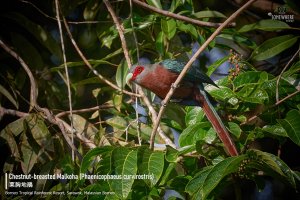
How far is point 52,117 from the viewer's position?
7.27 ft

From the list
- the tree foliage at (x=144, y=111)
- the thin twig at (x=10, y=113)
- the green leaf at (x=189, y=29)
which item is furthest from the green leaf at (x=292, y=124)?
the thin twig at (x=10, y=113)

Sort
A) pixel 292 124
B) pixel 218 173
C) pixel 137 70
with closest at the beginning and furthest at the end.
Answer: pixel 218 173 → pixel 292 124 → pixel 137 70

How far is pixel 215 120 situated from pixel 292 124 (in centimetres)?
33

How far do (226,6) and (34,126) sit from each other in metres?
1.75

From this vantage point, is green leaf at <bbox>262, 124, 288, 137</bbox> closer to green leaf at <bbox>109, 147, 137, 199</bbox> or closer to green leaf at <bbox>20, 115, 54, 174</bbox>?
green leaf at <bbox>109, 147, 137, 199</bbox>

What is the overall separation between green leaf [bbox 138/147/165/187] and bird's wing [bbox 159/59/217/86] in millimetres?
509

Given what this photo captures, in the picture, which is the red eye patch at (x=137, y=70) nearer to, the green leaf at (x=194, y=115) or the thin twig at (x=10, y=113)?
the green leaf at (x=194, y=115)

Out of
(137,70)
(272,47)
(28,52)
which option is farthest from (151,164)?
(28,52)

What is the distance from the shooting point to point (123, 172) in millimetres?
1447

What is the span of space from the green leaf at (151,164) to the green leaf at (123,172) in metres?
0.04

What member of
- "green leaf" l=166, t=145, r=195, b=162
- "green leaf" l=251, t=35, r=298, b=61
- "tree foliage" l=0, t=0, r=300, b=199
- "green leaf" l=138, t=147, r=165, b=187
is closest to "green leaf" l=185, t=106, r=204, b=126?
"tree foliage" l=0, t=0, r=300, b=199

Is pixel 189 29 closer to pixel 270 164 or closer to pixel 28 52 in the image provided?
pixel 270 164

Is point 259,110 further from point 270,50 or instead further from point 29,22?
point 29,22

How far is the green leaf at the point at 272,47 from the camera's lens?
2.23 m
